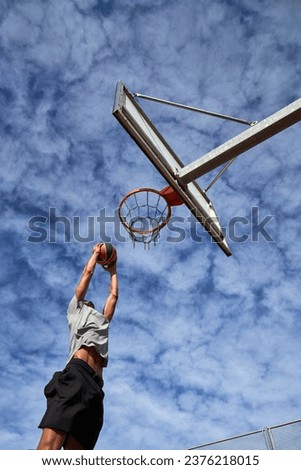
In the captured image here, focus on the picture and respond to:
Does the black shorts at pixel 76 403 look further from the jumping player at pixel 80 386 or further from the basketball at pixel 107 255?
the basketball at pixel 107 255

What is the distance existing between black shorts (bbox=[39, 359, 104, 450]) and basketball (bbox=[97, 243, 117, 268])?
1.39 m

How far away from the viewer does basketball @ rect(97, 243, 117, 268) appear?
15.6ft

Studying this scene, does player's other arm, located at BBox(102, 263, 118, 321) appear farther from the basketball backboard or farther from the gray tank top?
the basketball backboard

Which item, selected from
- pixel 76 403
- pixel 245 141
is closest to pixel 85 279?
pixel 76 403

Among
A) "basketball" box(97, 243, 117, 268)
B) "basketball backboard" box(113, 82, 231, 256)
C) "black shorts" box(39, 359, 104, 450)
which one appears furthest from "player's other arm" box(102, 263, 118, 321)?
"basketball backboard" box(113, 82, 231, 256)

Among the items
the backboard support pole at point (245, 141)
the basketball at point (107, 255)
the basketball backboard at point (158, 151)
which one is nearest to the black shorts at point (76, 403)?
the basketball at point (107, 255)

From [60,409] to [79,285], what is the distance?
127 centimetres

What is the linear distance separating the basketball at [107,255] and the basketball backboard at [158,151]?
2.14 metres

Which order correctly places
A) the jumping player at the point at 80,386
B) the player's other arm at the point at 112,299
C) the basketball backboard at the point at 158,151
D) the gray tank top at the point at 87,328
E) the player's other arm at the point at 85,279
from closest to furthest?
the jumping player at the point at 80,386
the gray tank top at the point at 87,328
the player's other arm at the point at 85,279
the player's other arm at the point at 112,299
the basketball backboard at the point at 158,151

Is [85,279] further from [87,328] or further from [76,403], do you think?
[76,403]

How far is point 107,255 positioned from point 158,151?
2.46 metres

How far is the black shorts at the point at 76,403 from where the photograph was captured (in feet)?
10.3
